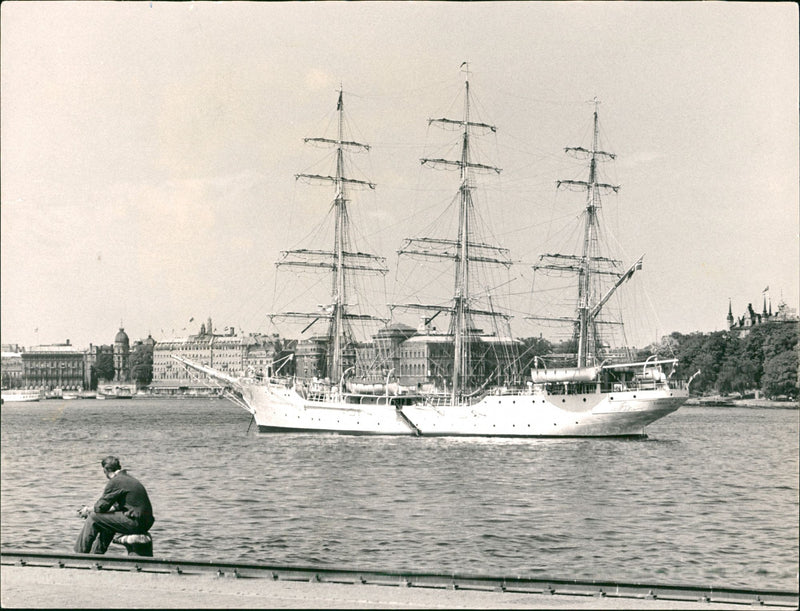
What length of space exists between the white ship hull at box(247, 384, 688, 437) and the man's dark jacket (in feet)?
118

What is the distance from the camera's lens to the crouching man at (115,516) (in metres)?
9.52

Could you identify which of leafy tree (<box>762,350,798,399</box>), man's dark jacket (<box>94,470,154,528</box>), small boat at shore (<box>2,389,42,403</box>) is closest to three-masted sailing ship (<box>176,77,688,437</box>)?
leafy tree (<box>762,350,798,399</box>)

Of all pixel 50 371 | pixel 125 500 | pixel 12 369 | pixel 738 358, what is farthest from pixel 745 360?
pixel 125 500

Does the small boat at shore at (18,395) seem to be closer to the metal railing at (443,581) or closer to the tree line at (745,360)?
the tree line at (745,360)

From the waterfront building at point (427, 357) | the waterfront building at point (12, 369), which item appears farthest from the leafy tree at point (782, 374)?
the waterfront building at point (12, 369)

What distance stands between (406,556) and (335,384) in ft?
105

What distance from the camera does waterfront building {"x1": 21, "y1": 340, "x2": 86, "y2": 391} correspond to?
68375 millimetres

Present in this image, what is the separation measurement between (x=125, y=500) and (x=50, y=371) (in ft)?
241

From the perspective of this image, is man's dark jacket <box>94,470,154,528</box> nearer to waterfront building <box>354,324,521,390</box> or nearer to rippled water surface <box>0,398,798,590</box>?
rippled water surface <box>0,398,798,590</box>

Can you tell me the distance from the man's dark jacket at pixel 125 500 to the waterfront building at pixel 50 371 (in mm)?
54237

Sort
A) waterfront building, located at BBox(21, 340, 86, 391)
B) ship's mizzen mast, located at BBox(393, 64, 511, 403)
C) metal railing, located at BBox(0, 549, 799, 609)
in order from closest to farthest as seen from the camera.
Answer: metal railing, located at BBox(0, 549, 799, 609), ship's mizzen mast, located at BBox(393, 64, 511, 403), waterfront building, located at BBox(21, 340, 86, 391)

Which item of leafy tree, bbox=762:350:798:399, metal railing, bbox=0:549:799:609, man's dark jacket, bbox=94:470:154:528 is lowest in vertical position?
metal railing, bbox=0:549:799:609

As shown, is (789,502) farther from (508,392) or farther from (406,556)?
(508,392)

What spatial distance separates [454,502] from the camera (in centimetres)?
2244
